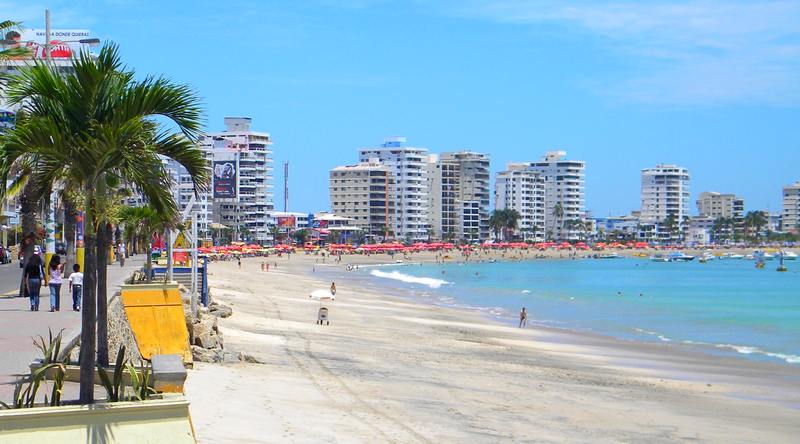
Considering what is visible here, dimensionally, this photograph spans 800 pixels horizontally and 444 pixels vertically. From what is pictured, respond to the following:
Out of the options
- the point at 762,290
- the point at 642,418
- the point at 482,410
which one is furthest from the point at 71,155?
the point at 762,290

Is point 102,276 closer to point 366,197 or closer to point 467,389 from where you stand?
point 467,389

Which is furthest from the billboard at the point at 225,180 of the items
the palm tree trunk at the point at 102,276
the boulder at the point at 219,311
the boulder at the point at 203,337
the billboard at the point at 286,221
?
the billboard at the point at 286,221

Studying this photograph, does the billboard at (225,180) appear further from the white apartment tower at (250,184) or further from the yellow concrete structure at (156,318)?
the white apartment tower at (250,184)

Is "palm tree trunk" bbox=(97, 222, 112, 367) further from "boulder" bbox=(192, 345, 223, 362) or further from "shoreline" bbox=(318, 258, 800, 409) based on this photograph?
"shoreline" bbox=(318, 258, 800, 409)

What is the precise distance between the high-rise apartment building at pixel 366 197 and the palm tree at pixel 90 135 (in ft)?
576

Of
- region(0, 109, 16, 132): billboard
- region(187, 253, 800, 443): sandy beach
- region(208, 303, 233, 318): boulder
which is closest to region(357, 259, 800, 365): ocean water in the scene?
region(187, 253, 800, 443): sandy beach

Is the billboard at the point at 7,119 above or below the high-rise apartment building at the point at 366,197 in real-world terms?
below

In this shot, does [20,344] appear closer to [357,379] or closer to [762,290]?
[357,379]

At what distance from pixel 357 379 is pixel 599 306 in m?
37.6

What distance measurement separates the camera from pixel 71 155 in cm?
770

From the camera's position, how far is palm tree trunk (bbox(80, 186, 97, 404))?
24.7 ft

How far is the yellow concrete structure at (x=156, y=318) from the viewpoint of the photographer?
12602 millimetres

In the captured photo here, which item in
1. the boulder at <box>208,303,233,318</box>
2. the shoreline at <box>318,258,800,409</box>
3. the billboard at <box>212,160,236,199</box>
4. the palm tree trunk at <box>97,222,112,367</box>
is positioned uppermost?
the billboard at <box>212,160,236,199</box>

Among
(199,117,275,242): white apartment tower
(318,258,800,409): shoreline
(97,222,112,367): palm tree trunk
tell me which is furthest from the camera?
(199,117,275,242): white apartment tower
